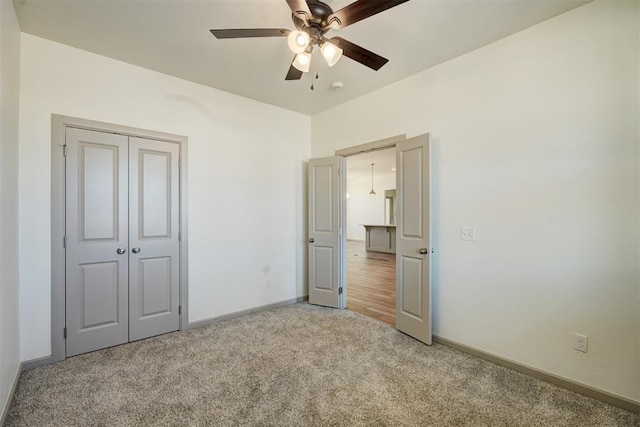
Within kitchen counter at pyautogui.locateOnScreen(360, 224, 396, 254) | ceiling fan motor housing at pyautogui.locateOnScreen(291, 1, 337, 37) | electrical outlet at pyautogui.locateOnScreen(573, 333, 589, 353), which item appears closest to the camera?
ceiling fan motor housing at pyautogui.locateOnScreen(291, 1, 337, 37)

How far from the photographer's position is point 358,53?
206cm

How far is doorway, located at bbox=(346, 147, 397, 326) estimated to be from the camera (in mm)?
4418

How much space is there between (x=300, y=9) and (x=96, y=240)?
2.75 m

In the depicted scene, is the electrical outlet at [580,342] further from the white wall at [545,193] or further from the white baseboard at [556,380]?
the white baseboard at [556,380]

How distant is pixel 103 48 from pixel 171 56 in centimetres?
58

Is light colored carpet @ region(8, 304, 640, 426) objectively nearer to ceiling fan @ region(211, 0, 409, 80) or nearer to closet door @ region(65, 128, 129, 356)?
closet door @ region(65, 128, 129, 356)

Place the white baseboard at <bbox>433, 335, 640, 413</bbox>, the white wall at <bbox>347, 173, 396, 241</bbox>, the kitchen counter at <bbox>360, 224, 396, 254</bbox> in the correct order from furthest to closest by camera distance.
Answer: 1. the white wall at <bbox>347, 173, 396, 241</bbox>
2. the kitchen counter at <bbox>360, 224, 396, 254</bbox>
3. the white baseboard at <bbox>433, 335, 640, 413</bbox>

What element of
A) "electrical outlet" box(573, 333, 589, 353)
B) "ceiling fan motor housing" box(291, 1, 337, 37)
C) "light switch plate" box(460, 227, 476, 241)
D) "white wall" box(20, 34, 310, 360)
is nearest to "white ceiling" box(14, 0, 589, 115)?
"white wall" box(20, 34, 310, 360)

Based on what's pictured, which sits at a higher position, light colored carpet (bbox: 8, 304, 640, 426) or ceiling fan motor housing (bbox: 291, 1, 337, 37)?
ceiling fan motor housing (bbox: 291, 1, 337, 37)

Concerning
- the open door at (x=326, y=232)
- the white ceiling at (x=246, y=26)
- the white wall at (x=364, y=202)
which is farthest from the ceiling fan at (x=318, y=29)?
the white wall at (x=364, y=202)

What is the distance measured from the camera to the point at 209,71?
3.17m

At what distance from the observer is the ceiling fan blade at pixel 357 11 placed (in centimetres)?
161

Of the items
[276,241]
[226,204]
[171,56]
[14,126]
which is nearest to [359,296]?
[276,241]

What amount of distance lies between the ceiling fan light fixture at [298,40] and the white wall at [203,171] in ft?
6.64
